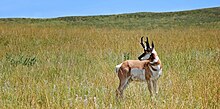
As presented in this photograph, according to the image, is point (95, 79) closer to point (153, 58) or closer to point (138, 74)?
point (138, 74)

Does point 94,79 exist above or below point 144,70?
below

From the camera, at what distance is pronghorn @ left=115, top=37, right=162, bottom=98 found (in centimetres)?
489

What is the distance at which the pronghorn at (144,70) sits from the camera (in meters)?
4.89

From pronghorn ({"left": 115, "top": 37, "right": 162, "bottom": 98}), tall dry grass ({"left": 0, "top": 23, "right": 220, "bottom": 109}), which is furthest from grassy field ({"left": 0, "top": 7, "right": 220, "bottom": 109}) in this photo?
pronghorn ({"left": 115, "top": 37, "right": 162, "bottom": 98})

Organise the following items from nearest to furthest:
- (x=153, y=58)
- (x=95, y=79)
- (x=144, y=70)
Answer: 1. (x=153, y=58)
2. (x=144, y=70)
3. (x=95, y=79)

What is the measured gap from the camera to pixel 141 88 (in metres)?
5.66

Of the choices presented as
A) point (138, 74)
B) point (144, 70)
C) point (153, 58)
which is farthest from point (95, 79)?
point (153, 58)

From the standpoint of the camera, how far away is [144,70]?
16.4ft

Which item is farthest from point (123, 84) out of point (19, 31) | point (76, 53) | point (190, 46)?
point (19, 31)

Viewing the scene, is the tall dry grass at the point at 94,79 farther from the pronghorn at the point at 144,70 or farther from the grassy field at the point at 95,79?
the pronghorn at the point at 144,70

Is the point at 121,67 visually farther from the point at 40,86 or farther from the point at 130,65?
the point at 40,86

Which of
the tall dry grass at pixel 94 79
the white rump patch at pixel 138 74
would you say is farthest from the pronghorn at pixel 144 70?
the tall dry grass at pixel 94 79

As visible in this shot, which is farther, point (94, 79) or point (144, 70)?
point (94, 79)

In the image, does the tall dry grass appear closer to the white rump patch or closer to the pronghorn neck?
the white rump patch
